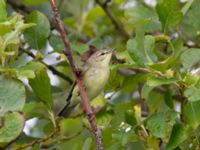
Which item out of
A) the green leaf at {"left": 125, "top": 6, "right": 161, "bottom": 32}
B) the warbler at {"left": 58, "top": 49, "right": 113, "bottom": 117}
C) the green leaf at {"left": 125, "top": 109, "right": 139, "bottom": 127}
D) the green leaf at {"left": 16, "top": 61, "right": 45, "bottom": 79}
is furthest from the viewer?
the warbler at {"left": 58, "top": 49, "right": 113, "bottom": 117}

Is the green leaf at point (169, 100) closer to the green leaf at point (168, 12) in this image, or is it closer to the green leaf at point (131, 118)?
the green leaf at point (131, 118)

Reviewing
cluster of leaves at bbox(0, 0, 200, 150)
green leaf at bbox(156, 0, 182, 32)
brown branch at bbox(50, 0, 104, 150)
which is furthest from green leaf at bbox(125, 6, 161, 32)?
brown branch at bbox(50, 0, 104, 150)

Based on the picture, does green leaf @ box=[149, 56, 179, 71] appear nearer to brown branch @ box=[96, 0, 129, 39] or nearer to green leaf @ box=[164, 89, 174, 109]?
green leaf @ box=[164, 89, 174, 109]

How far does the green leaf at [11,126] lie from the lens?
178cm

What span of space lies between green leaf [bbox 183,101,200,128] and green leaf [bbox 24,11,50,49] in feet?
2.26

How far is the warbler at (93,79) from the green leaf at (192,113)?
66cm

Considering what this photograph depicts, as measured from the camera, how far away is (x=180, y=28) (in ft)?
9.67

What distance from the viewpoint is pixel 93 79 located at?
2.56 metres

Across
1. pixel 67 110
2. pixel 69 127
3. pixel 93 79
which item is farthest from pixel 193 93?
pixel 67 110

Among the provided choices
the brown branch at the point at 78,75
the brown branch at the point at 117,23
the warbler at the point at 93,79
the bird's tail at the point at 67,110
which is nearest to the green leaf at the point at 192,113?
the brown branch at the point at 78,75

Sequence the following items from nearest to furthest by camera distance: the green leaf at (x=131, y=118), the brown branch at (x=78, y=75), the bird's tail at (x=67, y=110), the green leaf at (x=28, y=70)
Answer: the brown branch at (x=78, y=75) → the green leaf at (x=28, y=70) → the green leaf at (x=131, y=118) → the bird's tail at (x=67, y=110)

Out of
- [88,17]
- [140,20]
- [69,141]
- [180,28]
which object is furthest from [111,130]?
[88,17]

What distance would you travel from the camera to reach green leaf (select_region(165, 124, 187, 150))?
1799 millimetres

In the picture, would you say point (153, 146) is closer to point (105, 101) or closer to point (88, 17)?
point (105, 101)
